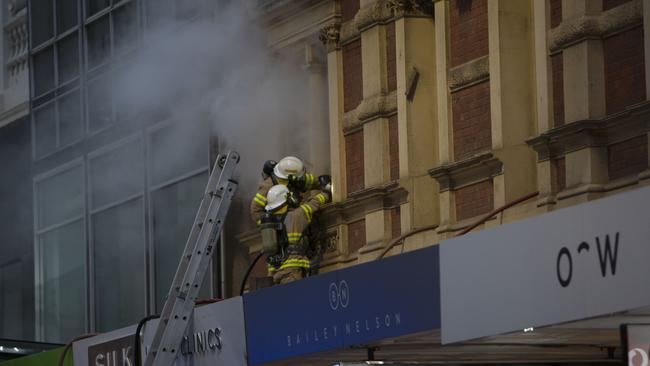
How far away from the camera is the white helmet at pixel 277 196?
70.5 feet

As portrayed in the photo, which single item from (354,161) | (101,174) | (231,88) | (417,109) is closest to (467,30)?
(417,109)

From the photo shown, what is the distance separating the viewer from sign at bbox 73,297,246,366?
18.0 m

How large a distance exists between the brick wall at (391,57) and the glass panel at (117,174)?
565cm

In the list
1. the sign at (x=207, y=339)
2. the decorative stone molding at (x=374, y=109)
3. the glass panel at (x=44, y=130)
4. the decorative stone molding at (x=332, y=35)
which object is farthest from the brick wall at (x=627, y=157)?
the glass panel at (x=44, y=130)

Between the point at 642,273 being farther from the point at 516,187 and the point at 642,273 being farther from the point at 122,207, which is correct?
the point at 122,207

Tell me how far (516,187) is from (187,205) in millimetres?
7079

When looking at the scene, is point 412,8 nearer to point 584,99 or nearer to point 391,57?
point 391,57

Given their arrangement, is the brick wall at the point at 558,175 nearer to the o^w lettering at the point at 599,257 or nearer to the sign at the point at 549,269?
the sign at the point at 549,269

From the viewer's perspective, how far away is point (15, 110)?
2995 cm

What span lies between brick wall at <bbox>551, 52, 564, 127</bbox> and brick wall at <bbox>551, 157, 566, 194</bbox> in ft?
1.07

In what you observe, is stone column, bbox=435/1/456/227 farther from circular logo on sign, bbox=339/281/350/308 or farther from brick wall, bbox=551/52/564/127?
circular logo on sign, bbox=339/281/350/308

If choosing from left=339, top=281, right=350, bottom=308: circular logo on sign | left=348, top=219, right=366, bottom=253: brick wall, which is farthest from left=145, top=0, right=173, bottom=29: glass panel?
left=339, top=281, right=350, bottom=308: circular logo on sign

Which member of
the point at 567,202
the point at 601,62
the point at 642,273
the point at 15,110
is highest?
the point at 15,110

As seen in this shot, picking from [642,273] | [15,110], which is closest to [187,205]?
[15,110]
